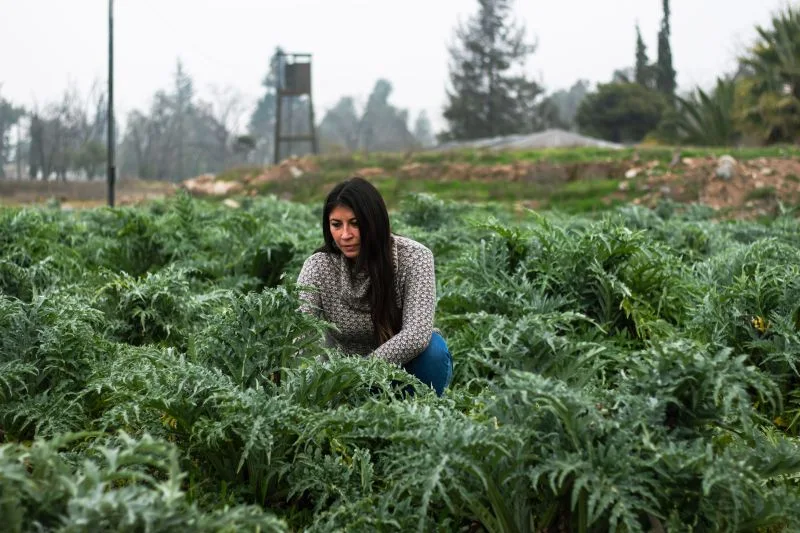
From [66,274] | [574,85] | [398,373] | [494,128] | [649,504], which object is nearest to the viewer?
[649,504]

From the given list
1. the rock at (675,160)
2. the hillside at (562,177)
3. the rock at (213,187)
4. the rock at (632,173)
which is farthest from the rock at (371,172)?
the rock at (675,160)

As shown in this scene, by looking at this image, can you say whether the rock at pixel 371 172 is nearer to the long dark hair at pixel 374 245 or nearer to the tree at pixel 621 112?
the tree at pixel 621 112

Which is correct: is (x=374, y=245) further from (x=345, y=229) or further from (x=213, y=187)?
(x=213, y=187)

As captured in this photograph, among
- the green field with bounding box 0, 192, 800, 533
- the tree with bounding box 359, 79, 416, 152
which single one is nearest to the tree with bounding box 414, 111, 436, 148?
the tree with bounding box 359, 79, 416, 152

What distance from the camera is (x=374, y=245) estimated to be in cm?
353

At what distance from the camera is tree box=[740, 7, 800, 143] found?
80.4ft

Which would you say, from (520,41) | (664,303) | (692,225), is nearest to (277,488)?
(664,303)

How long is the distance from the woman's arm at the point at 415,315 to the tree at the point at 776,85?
952 inches

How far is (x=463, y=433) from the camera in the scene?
7.13 feet

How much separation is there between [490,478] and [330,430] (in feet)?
2.24

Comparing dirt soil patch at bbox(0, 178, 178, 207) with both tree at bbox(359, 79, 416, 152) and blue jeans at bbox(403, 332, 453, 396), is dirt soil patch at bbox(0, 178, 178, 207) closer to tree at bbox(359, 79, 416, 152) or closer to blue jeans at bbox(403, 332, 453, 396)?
blue jeans at bbox(403, 332, 453, 396)

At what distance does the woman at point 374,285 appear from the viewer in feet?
11.4

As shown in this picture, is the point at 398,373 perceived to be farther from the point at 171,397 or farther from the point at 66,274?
the point at 66,274

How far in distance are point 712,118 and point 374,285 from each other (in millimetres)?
27937
